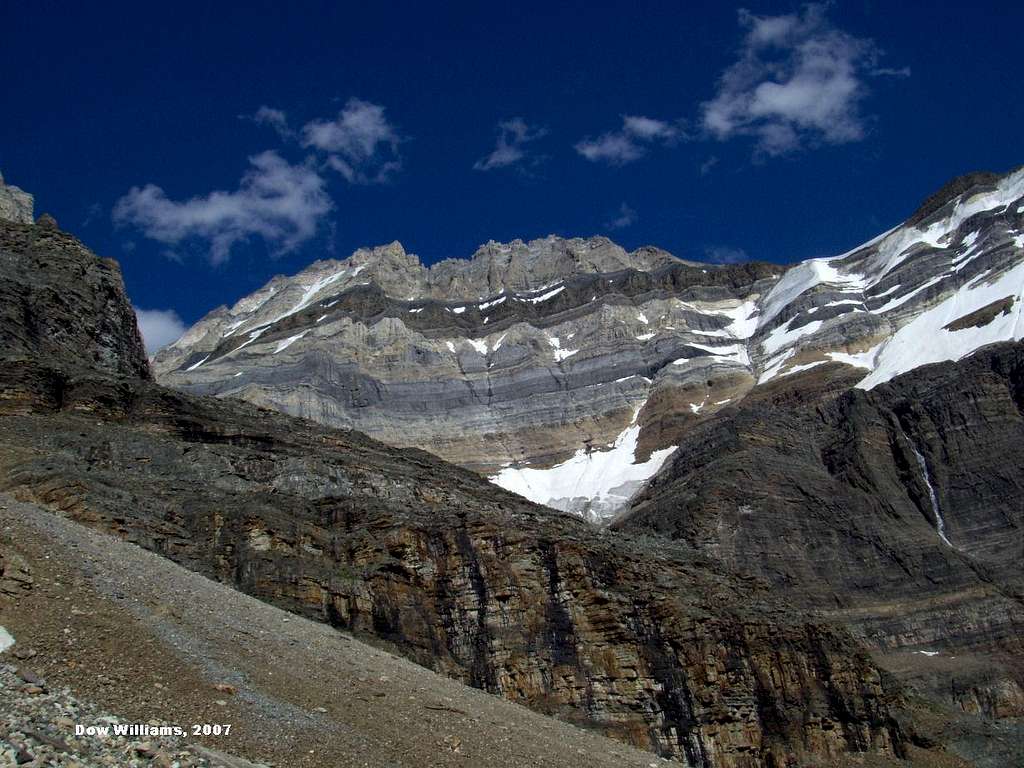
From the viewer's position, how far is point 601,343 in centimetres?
12706

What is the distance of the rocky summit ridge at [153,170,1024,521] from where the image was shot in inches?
4109

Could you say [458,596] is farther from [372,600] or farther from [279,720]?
[279,720]

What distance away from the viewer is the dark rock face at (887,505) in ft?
196

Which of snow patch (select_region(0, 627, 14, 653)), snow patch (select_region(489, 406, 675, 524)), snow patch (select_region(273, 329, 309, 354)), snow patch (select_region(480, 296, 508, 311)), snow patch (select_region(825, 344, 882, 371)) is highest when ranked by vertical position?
snow patch (select_region(480, 296, 508, 311))

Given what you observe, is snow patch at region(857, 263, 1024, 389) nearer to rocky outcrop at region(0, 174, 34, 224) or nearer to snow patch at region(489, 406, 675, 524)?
snow patch at region(489, 406, 675, 524)

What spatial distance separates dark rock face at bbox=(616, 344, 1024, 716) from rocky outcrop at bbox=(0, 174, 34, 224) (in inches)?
1628

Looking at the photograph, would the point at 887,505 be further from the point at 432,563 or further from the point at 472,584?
the point at 432,563

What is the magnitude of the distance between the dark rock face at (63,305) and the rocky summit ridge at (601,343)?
168 feet

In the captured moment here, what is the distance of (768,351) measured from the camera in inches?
4621

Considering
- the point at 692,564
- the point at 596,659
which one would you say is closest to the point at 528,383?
the point at 692,564

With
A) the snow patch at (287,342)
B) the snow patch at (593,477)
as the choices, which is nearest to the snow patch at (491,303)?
the snow patch at (287,342)

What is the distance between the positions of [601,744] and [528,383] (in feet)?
329

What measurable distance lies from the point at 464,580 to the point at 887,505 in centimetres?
4722

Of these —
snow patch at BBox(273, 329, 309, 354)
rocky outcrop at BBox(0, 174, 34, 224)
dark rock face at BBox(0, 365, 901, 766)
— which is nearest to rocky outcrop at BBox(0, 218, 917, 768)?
dark rock face at BBox(0, 365, 901, 766)
